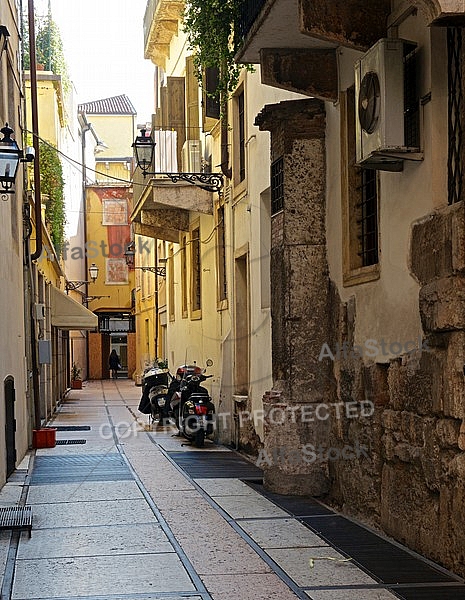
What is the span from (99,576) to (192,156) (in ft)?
42.2

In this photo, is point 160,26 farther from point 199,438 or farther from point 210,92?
point 199,438

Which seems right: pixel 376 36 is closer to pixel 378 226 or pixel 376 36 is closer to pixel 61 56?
pixel 378 226

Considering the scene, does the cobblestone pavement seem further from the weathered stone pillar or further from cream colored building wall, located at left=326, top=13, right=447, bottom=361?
cream colored building wall, located at left=326, top=13, right=447, bottom=361

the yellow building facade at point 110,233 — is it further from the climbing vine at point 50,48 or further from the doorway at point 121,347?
the climbing vine at point 50,48

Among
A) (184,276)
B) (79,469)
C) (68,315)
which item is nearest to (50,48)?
(68,315)

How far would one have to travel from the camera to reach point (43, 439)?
55.4ft

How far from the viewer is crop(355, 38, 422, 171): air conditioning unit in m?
7.70

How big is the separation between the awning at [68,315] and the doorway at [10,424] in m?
11.6

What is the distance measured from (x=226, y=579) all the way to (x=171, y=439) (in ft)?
36.5

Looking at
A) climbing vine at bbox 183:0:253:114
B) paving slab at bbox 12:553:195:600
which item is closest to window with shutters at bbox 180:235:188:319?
climbing vine at bbox 183:0:253:114

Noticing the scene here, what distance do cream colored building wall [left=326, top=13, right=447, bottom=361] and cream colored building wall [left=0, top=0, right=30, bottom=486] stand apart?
437 cm

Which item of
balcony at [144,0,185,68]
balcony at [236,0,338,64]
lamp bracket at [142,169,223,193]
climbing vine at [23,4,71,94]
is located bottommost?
lamp bracket at [142,169,223,193]

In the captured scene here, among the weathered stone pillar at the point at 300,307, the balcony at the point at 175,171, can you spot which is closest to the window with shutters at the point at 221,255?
the balcony at the point at 175,171

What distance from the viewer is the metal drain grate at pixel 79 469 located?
1275 cm
